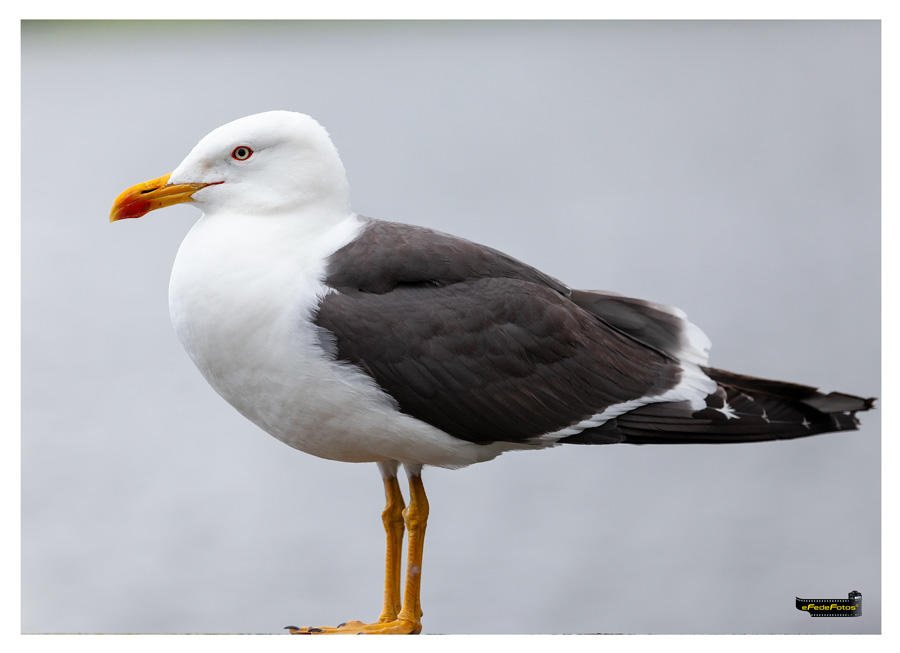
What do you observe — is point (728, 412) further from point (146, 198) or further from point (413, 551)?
point (146, 198)

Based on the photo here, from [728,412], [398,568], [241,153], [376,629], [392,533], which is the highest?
Answer: [241,153]

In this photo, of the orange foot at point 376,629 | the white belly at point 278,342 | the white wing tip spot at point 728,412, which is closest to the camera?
the white belly at point 278,342

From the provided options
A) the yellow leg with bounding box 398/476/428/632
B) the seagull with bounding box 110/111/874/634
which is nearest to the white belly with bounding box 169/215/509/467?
the seagull with bounding box 110/111/874/634

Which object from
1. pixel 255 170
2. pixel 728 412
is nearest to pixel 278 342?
pixel 255 170

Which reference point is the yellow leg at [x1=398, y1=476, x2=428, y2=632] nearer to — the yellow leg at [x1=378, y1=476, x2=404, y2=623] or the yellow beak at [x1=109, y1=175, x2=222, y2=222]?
the yellow leg at [x1=378, y1=476, x2=404, y2=623]

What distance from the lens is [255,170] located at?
406cm

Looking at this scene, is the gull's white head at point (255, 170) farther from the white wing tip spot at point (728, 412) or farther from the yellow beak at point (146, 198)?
the white wing tip spot at point (728, 412)

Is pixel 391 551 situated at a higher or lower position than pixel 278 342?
lower

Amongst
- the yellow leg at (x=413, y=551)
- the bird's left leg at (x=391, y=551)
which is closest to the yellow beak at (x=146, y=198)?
the bird's left leg at (x=391, y=551)

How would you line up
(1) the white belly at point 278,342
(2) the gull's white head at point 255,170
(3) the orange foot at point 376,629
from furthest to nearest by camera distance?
1. (3) the orange foot at point 376,629
2. (2) the gull's white head at point 255,170
3. (1) the white belly at point 278,342

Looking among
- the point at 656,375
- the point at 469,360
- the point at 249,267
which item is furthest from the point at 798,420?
the point at 249,267

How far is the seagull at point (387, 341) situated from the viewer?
390cm

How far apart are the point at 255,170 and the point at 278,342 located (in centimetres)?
55

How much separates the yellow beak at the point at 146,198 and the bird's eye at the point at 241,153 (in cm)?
16
